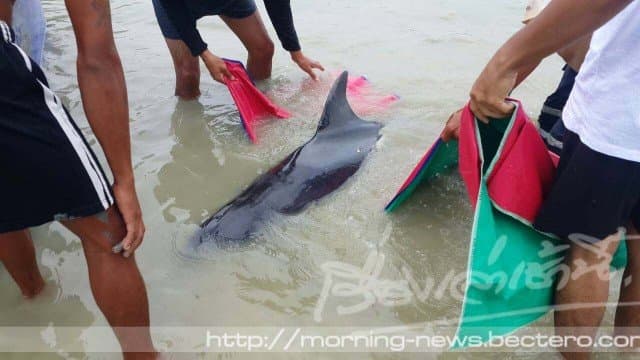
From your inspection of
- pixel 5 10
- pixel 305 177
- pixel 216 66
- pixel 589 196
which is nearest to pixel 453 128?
pixel 589 196

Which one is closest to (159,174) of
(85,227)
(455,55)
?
(85,227)

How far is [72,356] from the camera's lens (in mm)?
2012

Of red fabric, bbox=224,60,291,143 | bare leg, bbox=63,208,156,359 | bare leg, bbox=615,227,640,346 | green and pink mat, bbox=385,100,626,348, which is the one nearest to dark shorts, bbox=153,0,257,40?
red fabric, bbox=224,60,291,143

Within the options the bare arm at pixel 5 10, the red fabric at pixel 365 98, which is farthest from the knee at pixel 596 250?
the red fabric at pixel 365 98

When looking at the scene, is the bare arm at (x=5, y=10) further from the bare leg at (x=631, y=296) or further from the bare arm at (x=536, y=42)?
the bare leg at (x=631, y=296)

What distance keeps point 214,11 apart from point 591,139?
2.86m

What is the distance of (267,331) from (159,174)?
1504 millimetres

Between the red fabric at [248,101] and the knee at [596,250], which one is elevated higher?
the knee at [596,250]

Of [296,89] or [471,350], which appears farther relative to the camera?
[296,89]

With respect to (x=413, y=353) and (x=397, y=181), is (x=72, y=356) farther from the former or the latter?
(x=397, y=181)

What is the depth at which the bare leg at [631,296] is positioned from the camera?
1770 mm

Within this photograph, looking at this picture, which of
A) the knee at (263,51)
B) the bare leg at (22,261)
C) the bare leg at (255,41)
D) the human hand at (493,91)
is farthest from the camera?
the knee at (263,51)

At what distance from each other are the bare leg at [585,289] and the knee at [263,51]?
2.95 meters

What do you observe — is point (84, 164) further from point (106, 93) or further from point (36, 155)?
point (106, 93)
